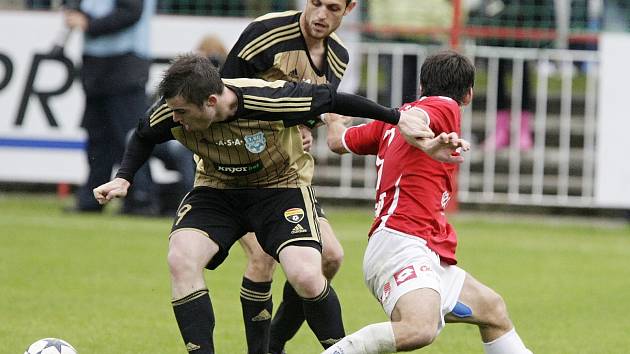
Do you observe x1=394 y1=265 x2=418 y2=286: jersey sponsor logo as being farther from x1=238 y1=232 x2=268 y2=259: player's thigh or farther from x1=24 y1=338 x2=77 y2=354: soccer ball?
x1=24 y1=338 x2=77 y2=354: soccer ball

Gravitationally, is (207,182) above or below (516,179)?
above

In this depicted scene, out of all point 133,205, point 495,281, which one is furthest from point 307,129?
point 133,205

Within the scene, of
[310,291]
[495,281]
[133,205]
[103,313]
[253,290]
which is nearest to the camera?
[310,291]

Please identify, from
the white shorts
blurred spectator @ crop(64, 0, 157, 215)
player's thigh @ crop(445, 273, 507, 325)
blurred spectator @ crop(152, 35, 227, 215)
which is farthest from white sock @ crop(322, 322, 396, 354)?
blurred spectator @ crop(64, 0, 157, 215)

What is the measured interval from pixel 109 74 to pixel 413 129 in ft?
23.5

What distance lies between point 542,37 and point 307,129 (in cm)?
722

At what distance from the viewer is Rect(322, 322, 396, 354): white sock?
5793 millimetres

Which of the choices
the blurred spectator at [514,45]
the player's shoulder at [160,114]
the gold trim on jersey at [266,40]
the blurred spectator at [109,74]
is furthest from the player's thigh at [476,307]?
the blurred spectator at [514,45]

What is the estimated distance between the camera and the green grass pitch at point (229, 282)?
25.2 feet

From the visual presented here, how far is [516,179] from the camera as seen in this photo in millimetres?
13945

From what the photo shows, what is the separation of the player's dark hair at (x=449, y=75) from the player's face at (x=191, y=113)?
3.26ft

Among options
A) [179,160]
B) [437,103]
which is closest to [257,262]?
[437,103]

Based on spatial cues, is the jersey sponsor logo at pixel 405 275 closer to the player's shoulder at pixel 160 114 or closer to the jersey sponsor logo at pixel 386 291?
the jersey sponsor logo at pixel 386 291

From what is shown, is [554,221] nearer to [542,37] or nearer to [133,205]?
[542,37]
